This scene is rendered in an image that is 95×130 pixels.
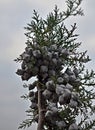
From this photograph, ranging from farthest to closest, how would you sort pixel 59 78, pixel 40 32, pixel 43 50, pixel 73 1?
pixel 73 1
pixel 40 32
pixel 43 50
pixel 59 78

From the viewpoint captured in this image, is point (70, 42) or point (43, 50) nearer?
point (43, 50)

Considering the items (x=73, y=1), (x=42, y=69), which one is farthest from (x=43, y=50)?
(x=73, y=1)

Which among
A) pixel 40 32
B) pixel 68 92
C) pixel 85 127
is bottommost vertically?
pixel 85 127

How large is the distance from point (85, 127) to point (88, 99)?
22.7 inches

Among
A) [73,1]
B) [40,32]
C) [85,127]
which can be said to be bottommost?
[85,127]

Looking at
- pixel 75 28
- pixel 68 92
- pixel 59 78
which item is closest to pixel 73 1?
pixel 75 28

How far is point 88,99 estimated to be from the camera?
6574 millimetres

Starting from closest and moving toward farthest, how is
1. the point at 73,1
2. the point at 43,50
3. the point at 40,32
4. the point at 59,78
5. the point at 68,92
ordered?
1. the point at 68,92
2. the point at 59,78
3. the point at 43,50
4. the point at 40,32
5. the point at 73,1

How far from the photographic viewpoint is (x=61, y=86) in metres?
5.88

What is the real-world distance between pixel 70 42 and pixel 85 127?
6.32ft

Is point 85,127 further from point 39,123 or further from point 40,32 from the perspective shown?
point 40,32

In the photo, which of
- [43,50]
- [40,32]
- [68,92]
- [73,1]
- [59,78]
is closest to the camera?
[68,92]

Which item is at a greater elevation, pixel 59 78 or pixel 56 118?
pixel 59 78

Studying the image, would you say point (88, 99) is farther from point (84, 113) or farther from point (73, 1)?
point (73, 1)
